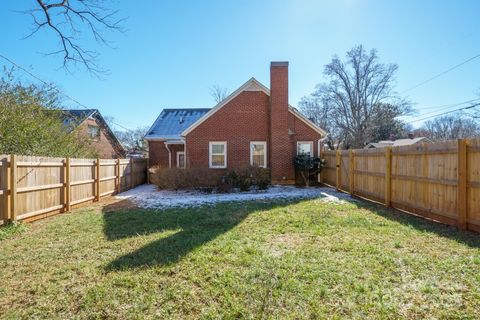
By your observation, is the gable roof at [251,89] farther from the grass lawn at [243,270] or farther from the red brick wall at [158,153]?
the grass lawn at [243,270]

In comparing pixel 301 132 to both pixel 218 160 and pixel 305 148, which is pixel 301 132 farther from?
pixel 218 160

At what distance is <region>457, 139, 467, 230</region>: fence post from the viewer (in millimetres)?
5691

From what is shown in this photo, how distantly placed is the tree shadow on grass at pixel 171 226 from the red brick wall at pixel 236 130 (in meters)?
6.51

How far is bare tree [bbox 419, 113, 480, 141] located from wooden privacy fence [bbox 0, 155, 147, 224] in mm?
52507

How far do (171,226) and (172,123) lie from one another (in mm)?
16475

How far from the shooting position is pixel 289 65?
50.1 feet

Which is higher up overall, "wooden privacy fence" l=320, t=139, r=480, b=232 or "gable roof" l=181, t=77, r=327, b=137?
"gable roof" l=181, t=77, r=327, b=137

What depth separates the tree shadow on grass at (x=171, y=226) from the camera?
4344 mm

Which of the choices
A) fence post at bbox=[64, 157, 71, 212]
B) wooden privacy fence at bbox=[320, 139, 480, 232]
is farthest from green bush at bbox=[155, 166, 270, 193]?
fence post at bbox=[64, 157, 71, 212]

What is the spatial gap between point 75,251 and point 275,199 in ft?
21.8

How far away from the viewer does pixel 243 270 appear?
12.5 feet

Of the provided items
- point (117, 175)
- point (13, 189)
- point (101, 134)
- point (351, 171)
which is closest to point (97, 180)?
point (117, 175)

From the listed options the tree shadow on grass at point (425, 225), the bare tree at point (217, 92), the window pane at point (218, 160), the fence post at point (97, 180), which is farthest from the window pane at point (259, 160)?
the bare tree at point (217, 92)

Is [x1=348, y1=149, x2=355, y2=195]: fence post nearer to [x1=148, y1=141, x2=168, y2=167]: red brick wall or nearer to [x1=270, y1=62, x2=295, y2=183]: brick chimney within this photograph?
[x1=270, y1=62, x2=295, y2=183]: brick chimney
